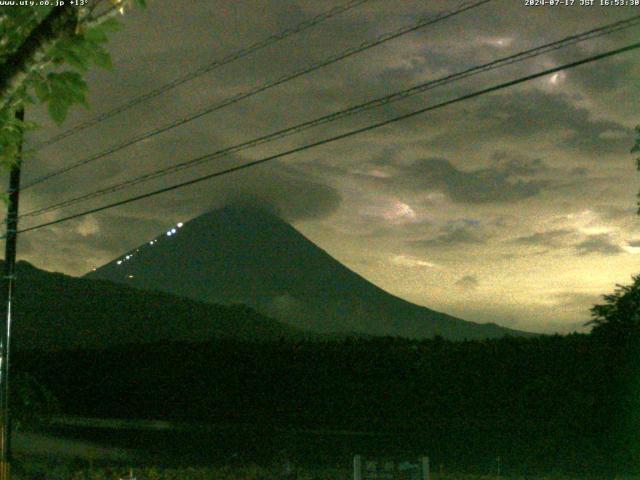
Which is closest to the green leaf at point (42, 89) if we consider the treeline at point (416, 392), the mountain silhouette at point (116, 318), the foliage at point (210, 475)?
the foliage at point (210, 475)

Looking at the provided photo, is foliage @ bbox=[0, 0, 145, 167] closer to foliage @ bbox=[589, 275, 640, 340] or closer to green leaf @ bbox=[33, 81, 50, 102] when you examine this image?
green leaf @ bbox=[33, 81, 50, 102]

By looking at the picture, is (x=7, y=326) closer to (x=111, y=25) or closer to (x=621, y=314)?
(x=111, y=25)

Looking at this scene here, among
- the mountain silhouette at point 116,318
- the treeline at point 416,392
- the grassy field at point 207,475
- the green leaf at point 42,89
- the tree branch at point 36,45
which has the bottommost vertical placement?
the grassy field at point 207,475

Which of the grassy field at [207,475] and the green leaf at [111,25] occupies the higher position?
the green leaf at [111,25]

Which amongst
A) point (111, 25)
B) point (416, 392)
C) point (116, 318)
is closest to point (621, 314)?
point (416, 392)

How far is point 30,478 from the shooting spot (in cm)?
1652

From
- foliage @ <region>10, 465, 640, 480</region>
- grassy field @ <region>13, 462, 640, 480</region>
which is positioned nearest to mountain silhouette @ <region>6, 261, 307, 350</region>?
grassy field @ <region>13, 462, 640, 480</region>

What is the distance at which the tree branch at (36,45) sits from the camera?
407cm

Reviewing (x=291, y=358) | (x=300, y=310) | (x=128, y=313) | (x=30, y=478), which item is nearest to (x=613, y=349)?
(x=291, y=358)

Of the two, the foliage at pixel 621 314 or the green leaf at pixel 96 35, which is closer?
the green leaf at pixel 96 35

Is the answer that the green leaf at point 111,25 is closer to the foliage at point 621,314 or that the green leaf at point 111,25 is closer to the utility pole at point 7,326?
the utility pole at point 7,326

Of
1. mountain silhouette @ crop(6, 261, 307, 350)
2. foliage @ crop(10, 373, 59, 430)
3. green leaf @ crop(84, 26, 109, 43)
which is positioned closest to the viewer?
green leaf @ crop(84, 26, 109, 43)

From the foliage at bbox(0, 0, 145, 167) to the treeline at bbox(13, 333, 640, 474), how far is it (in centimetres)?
1584

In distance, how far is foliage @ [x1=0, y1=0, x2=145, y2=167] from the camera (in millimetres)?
4109
